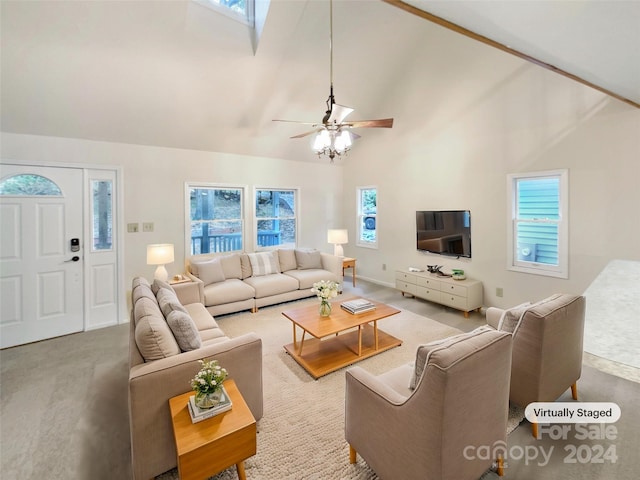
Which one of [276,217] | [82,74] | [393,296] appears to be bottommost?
[393,296]

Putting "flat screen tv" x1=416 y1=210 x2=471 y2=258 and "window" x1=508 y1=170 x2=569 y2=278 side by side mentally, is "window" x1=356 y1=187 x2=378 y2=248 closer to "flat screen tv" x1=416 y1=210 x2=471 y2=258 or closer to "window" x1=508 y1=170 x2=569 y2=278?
"flat screen tv" x1=416 y1=210 x2=471 y2=258

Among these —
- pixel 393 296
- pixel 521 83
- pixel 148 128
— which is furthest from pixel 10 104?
pixel 521 83

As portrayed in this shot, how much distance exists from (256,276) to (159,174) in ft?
7.08

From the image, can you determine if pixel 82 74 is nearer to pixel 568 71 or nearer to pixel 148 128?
pixel 148 128

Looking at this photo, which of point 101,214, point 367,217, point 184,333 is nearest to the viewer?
point 184,333

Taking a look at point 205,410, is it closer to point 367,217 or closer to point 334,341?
point 334,341

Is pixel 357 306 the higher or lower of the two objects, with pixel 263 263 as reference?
lower

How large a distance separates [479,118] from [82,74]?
16.2 feet

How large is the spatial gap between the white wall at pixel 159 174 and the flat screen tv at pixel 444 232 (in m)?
2.39

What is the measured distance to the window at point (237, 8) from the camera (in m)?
3.28

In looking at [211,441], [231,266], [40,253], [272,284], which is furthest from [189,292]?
[211,441]

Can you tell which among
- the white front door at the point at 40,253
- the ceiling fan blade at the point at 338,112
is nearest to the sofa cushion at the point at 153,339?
the ceiling fan blade at the point at 338,112

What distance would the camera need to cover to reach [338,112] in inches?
104

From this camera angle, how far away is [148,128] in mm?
4059
